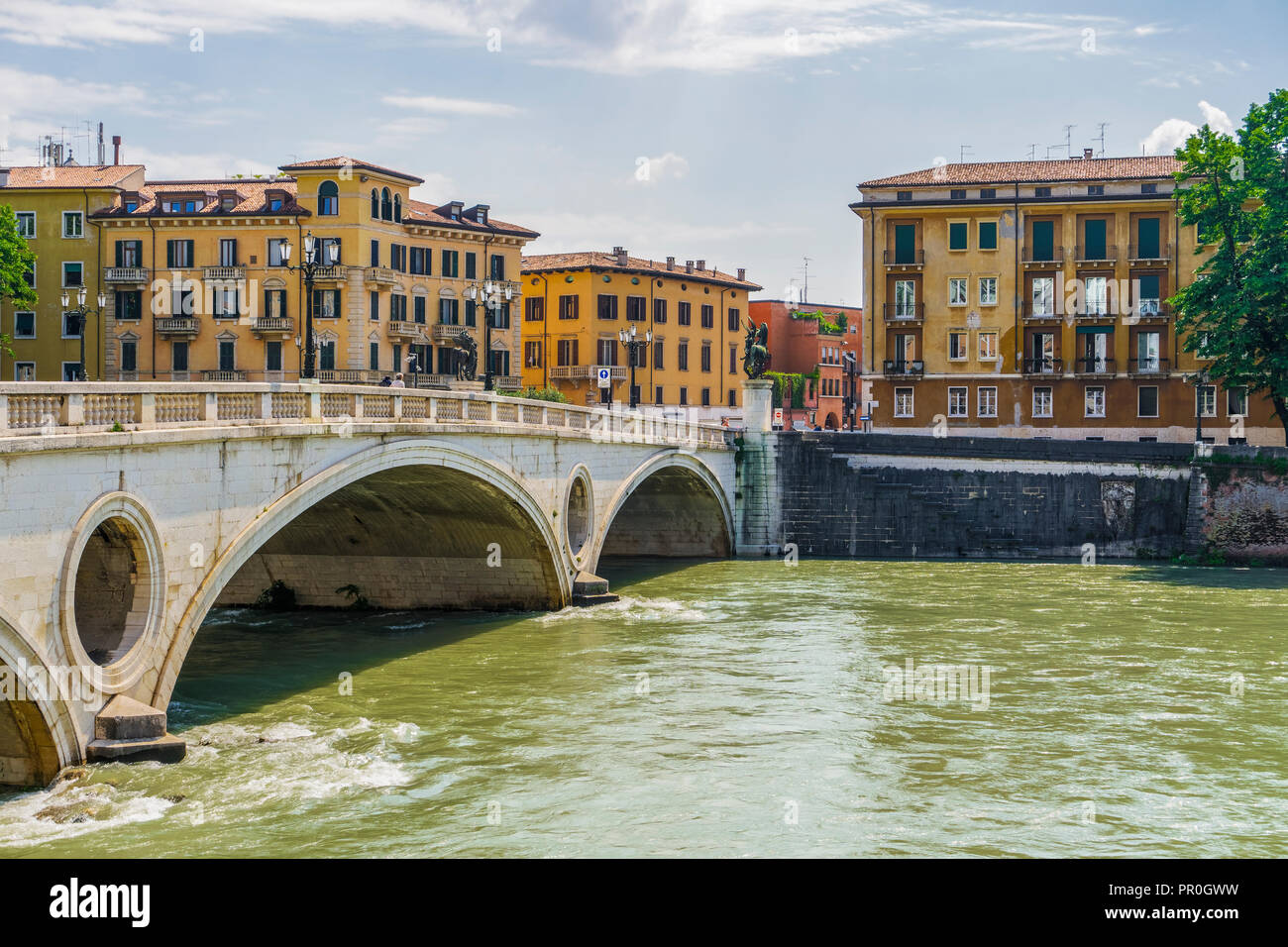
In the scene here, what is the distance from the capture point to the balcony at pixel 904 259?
5181 cm

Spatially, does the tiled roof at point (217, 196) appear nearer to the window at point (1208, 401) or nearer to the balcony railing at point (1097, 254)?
the balcony railing at point (1097, 254)

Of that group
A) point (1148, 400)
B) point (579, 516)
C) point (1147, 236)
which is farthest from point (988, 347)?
point (579, 516)

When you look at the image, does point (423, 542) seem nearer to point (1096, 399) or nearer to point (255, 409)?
point (255, 409)

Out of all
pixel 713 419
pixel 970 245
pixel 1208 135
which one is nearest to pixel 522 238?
pixel 713 419

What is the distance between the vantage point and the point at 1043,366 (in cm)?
5134

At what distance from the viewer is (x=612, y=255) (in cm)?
6838

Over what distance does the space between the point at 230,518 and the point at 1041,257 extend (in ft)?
130

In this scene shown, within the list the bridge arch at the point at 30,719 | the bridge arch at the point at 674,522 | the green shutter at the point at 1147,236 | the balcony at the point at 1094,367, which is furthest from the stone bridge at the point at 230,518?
the green shutter at the point at 1147,236

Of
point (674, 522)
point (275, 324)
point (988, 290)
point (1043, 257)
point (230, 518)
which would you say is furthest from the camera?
point (275, 324)

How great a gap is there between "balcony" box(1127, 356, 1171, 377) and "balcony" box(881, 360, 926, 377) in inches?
291

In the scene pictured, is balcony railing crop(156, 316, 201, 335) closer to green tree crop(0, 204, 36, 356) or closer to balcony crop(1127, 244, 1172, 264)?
green tree crop(0, 204, 36, 356)
